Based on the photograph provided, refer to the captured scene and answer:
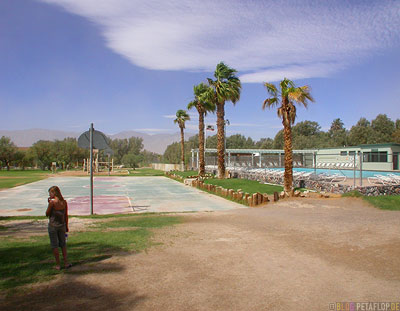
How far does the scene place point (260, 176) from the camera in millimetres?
24250

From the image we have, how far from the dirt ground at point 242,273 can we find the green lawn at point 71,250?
1.06 feet

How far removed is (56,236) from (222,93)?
71.9 feet

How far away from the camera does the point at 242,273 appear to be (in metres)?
5.39

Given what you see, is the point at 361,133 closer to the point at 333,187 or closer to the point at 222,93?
the point at 222,93

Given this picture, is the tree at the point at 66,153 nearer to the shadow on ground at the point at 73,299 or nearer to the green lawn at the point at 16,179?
the green lawn at the point at 16,179

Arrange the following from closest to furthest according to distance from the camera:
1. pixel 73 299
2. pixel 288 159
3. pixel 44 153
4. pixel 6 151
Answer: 1. pixel 73 299
2. pixel 288 159
3. pixel 6 151
4. pixel 44 153

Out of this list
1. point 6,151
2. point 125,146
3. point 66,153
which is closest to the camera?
point 6,151

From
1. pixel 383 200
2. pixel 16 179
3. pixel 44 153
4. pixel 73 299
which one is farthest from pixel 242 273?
pixel 44 153

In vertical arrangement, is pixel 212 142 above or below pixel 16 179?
above

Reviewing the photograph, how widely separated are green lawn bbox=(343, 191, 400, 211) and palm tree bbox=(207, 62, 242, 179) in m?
13.1

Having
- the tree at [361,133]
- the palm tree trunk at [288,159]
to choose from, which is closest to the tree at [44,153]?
the tree at [361,133]

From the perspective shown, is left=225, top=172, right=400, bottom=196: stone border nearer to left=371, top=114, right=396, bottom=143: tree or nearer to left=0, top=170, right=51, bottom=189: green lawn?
left=0, top=170, right=51, bottom=189: green lawn

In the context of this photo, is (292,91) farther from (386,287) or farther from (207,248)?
(386,287)

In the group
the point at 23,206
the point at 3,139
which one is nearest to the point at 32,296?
the point at 23,206
